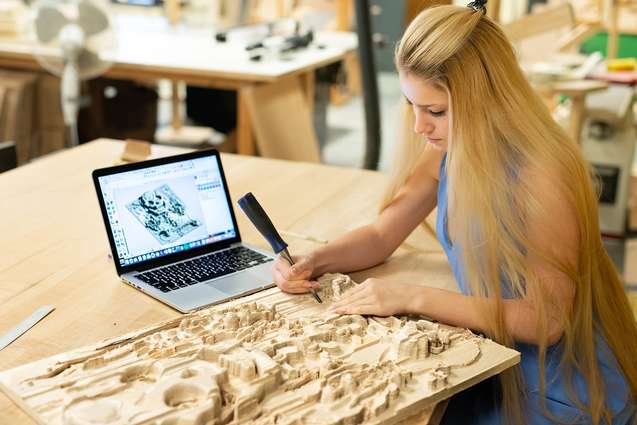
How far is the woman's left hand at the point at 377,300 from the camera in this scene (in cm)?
130

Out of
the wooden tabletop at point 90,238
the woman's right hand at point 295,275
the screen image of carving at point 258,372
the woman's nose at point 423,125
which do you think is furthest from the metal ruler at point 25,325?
the woman's nose at point 423,125

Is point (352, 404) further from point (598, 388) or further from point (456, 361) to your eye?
point (598, 388)

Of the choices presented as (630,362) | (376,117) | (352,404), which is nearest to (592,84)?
(376,117)

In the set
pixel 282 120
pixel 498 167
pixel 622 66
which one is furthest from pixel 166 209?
pixel 622 66

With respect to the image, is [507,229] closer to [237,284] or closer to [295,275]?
[295,275]

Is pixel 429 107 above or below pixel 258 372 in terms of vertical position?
above

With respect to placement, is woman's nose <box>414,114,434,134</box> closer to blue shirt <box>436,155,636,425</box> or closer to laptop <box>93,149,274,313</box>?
blue shirt <box>436,155,636,425</box>

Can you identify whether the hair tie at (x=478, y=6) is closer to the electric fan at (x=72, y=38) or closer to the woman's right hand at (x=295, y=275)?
the woman's right hand at (x=295, y=275)

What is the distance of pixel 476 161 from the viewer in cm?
130

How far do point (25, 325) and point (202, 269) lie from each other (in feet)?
1.12

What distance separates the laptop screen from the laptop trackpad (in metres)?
0.13

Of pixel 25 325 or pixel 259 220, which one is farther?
pixel 259 220

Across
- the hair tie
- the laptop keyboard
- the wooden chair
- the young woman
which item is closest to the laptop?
the laptop keyboard

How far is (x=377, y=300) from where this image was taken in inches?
51.5
